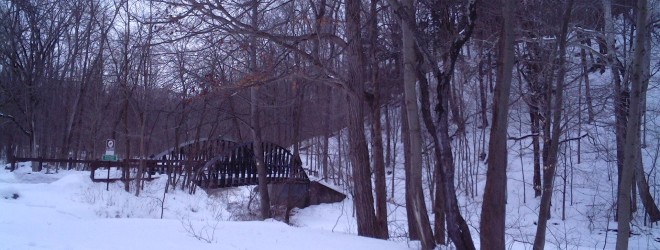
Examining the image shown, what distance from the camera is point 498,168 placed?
8125mm

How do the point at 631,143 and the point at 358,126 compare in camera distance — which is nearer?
the point at 631,143

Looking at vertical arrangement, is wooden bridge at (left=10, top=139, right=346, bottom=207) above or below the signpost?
below

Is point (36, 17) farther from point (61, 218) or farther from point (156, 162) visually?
point (61, 218)

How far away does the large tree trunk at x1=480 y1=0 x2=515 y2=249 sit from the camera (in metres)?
8.05

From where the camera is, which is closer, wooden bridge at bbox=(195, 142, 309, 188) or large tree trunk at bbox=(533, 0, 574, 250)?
large tree trunk at bbox=(533, 0, 574, 250)

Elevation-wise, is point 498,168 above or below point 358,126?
below

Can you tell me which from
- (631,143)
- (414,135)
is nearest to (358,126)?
(414,135)

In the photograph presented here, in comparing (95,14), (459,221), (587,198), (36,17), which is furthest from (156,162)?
(459,221)

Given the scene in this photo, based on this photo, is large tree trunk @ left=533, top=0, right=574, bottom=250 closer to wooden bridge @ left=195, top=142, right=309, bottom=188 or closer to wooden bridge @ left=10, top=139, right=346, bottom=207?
wooden bridge @ left=10, top=139, right=346, bottom=207

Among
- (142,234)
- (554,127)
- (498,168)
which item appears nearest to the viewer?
(498,168)

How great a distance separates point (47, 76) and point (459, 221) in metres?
38.6

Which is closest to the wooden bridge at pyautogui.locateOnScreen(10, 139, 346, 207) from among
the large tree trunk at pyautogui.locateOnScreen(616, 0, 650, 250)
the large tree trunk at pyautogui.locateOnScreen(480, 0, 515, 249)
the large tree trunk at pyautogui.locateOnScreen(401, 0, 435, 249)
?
the large tree trunk at pyautogui.locateOnScreen(401, 0, 435, 249)

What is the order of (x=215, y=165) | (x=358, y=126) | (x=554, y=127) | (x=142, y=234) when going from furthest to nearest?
(x=215, y=165) < (x=358, y=126) < (x=554, y=127) < (x=142, y=234)

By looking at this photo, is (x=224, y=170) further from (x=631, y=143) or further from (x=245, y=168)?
(x=631, y=143)
